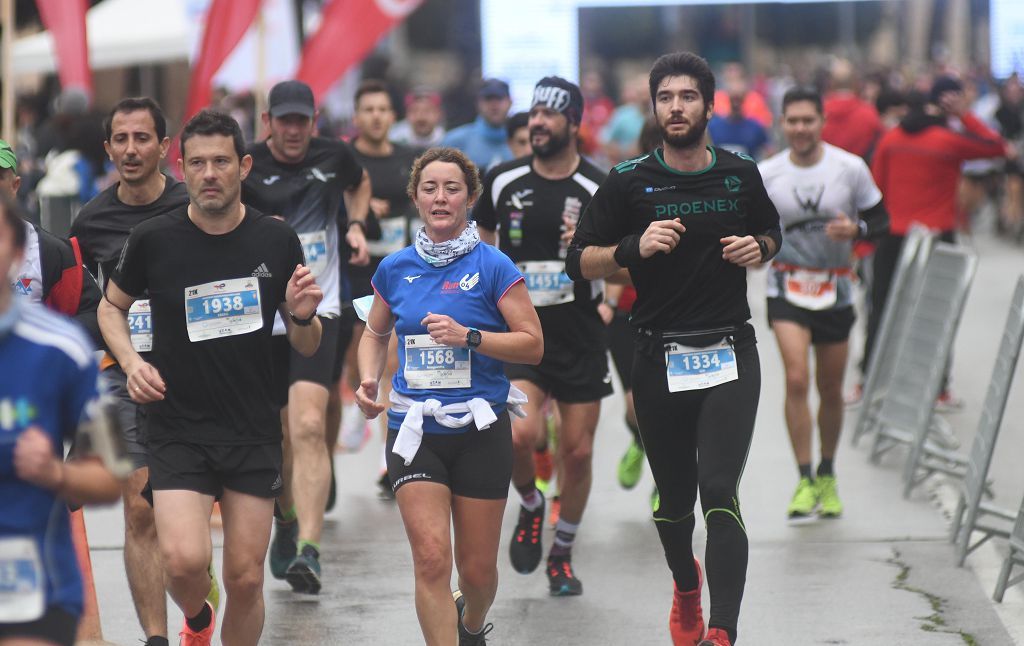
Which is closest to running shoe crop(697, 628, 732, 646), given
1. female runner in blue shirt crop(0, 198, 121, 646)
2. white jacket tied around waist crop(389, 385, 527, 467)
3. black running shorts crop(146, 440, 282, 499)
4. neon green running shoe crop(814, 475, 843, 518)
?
white jacket tied around waist crop(389, 385, 527, 467)

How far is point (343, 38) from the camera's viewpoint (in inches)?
581

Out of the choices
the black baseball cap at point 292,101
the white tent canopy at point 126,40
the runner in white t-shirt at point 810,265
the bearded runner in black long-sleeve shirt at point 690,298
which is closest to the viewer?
the bearded runner in black long-sleeve shirt at point 690,298

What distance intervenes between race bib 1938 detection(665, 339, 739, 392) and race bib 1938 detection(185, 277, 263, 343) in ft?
5.10

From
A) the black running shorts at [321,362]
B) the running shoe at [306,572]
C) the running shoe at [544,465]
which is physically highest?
the black running shorts at [321,362]

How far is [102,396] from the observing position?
13.1ft

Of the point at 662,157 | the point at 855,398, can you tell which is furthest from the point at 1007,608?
the point at 855,398

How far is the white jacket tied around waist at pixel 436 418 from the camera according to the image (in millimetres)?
5820

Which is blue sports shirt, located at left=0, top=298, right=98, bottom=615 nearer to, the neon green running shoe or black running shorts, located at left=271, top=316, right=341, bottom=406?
black running shorts, located at left=271, top=316, right=341, bottom=406

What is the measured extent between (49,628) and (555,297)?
4.38m

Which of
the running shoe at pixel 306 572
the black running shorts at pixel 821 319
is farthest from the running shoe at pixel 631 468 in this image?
the running shoe at pixel 306 572

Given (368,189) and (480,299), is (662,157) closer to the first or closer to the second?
(480,299)

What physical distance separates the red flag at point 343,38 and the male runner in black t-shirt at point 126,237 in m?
7.98

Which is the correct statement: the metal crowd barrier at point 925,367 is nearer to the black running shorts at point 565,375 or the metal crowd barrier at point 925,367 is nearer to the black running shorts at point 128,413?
the black running shorts at point 565,375

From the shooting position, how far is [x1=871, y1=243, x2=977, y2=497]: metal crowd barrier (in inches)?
386
